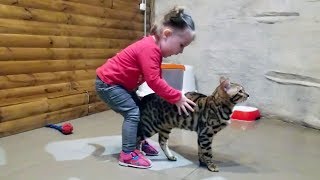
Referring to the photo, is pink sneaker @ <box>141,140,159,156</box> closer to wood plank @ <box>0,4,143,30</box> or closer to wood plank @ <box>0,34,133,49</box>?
wood plank @ <box>0,34,133,49</box>

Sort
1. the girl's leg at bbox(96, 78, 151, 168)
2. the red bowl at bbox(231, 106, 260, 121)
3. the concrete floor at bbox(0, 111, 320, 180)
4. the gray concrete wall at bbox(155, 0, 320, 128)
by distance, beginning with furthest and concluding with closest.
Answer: the red bowl at bbox(231, 106, 260, 121) → the gray concrete wall at bbox(155, 0, 320, 128) → the girl's leg at bbox(96, 78, 151, 168) → the concrete floor at bbox(0, 111, 320, 180)

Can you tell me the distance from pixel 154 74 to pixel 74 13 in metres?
1.47

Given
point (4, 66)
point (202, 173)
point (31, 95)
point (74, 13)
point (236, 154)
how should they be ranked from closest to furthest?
point (202, 173)
point (236, 154)
point (4, 66)
point (31, 95)
point (74, 13)

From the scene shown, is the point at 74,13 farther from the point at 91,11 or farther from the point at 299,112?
the point at 299,112

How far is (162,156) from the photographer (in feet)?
6.80

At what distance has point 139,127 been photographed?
78.8 inches

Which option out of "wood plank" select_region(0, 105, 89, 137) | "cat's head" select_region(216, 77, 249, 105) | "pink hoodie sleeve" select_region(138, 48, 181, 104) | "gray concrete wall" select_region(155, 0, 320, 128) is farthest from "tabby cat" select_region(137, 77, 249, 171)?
"gray concrete wall" select_region(155, 0, 320, 128)

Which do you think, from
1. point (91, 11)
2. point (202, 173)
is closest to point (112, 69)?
point (202, 173)

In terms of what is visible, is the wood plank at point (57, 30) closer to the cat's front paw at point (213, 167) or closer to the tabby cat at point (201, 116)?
the tabby cat at point (201, 116)

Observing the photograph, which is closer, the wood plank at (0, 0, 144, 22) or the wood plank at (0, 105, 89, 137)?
the wood plank at (0, 105, 89, 137)

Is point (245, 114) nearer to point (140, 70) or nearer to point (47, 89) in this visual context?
point (140, 70)

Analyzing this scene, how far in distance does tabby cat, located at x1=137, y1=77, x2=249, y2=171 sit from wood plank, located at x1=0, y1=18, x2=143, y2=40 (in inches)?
45.2

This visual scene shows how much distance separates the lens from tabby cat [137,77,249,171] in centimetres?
185

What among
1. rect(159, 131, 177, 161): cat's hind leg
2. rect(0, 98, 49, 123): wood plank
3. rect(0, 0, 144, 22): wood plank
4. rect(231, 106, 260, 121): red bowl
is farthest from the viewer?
rect(231, 106, 260, 121): red bowl
